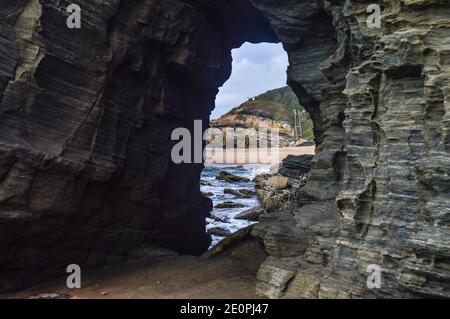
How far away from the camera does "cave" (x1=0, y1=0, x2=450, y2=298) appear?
1219cm

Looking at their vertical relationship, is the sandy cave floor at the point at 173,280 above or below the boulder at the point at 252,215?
below

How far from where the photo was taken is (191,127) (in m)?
28.3

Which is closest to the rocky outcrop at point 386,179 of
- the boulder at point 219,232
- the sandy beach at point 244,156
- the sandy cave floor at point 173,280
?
the sandy cave floor at point 173,280

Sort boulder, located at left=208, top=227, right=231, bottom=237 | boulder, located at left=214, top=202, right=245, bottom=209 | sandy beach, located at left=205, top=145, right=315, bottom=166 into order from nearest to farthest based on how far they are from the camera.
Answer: boulder, located at left=208, top=227, right=231, bottom=237 < boulder, located at left=214, top=202, right=245, bottom=209 < sandy beach, located at left=205, top=145, right=315, bottom=166

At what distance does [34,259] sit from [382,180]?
589 inches

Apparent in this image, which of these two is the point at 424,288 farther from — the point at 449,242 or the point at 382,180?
the point at 382,180

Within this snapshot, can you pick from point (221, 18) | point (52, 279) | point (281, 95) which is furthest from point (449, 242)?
point (281, 95)

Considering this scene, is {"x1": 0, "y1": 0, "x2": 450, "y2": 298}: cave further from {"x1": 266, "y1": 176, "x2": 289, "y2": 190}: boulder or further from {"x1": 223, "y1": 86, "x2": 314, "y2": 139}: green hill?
{"x1": 223, "y1": 86, "x2": 314, "y2": 139}: green hill

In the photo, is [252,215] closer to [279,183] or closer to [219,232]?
[219,232]

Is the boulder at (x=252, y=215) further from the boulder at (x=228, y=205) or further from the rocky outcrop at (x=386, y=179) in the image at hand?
the rocky outcrop at (x=386, y=179)

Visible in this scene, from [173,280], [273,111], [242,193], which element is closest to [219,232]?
[173,280]

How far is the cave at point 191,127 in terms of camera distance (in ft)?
40.0

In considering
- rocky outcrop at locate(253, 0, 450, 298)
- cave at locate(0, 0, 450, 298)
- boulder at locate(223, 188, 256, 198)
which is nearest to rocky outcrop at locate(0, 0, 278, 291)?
cave at locate(0, 0, 450, 298)

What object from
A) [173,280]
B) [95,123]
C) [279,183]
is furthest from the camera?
[279,183]
